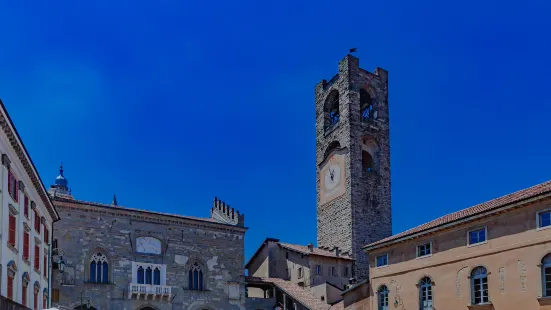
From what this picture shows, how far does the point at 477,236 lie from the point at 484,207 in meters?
1.66

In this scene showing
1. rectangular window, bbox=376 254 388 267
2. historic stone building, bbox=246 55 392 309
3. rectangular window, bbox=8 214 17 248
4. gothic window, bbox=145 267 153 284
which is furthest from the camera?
historic stone building, bbox=246 55 392 309

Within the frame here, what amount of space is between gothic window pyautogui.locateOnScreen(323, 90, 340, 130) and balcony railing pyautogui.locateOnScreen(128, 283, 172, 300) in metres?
24.0

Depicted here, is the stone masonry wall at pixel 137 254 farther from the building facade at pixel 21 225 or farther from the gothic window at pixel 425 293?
the gothic window at pixel 425 293

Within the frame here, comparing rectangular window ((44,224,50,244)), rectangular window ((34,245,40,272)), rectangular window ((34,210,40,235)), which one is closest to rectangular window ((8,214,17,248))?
rectangular window ((34,210,40,235))

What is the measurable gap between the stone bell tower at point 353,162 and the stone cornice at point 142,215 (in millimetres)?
11144

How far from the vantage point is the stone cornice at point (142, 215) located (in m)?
37.3

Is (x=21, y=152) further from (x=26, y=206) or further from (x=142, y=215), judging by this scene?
(x=142, y=215)

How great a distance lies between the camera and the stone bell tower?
50.5 m

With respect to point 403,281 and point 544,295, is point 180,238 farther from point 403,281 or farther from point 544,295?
point 544,295

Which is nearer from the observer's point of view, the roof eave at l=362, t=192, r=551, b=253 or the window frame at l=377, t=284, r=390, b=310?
the roof eave at l=362, t=192, r=551, b=253

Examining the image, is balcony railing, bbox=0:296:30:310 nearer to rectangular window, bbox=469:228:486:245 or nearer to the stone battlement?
rectangular window, bbox=469:228:486:245

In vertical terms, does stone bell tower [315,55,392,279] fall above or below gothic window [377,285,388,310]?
above

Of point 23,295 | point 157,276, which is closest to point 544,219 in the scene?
point 23,295

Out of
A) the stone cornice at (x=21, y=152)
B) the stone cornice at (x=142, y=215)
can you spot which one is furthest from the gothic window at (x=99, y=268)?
the stone cornice at (x=21, y=152)
